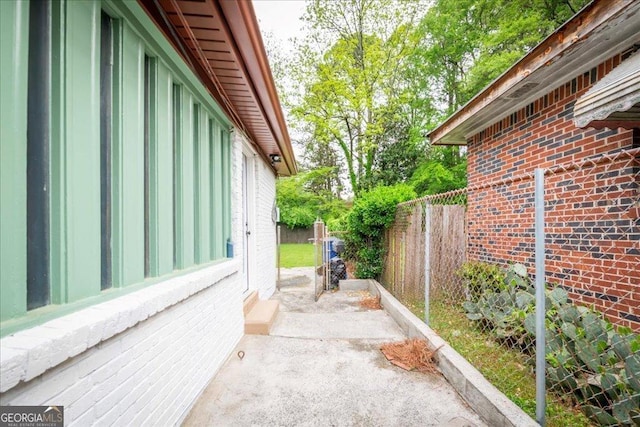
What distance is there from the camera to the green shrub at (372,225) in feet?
20.8

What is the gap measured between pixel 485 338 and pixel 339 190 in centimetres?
1814

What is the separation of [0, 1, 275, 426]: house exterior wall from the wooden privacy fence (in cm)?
286

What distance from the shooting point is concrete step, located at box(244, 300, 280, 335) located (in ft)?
13.0

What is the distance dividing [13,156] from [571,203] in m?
4.30

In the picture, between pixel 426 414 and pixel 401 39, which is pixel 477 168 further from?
pixel 401 39

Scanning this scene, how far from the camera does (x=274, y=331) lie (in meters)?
4.16

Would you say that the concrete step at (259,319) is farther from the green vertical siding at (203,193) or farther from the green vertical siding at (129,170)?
the green vertical siding at (129,170)

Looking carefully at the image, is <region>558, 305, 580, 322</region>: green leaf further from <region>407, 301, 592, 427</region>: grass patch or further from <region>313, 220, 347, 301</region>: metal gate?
<region>313, 220, 347, 301</region>: metal gate

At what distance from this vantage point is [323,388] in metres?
2.67

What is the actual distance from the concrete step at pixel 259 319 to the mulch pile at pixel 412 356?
1.52 meters

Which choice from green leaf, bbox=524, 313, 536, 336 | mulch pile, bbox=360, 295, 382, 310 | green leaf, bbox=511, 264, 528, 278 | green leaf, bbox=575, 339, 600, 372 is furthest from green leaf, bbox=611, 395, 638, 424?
mulch pile, bbox=360, 295, 382, 310

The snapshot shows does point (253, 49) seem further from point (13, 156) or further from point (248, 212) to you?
point (248, 212)

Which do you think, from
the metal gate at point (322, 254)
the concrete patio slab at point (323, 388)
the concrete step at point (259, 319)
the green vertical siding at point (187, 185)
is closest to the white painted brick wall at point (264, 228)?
the concrete step at point (259, 319)

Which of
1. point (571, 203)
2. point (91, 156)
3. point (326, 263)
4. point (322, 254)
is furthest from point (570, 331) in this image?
point (326, 263)
